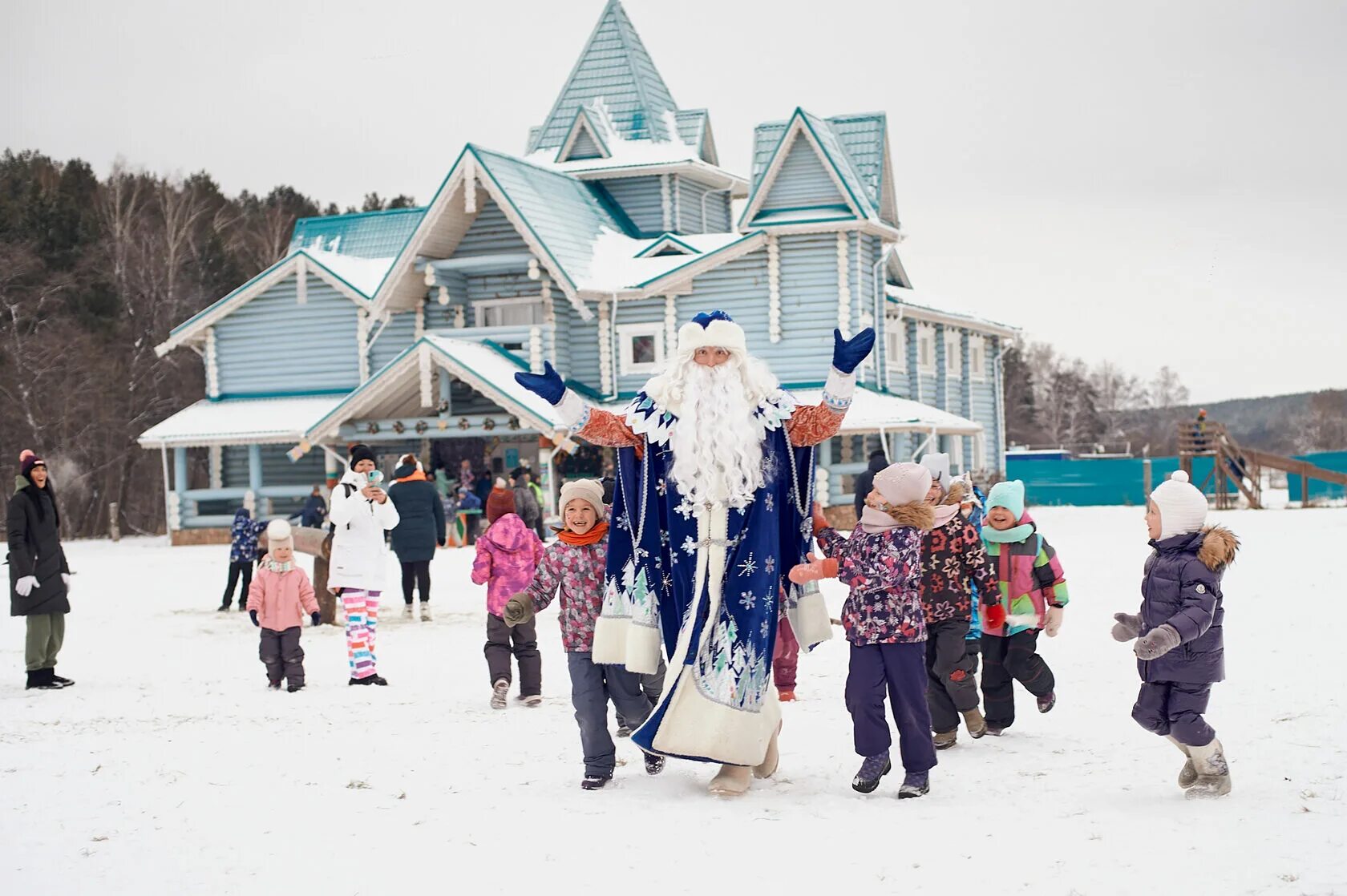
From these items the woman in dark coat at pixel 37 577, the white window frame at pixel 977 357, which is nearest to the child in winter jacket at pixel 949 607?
the woman in dark coat at pixel 37 577

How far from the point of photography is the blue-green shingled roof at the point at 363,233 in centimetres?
3606

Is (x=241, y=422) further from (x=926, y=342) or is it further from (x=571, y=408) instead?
(x=571, y=408)

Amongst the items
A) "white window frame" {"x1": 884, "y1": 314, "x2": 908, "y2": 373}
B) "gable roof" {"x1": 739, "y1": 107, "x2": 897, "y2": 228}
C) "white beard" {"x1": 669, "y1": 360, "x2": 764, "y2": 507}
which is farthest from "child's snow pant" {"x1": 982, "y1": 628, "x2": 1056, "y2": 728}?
"white window frame" {"x1": 884, "y1": 314, "x2": 908, "y2": 373}

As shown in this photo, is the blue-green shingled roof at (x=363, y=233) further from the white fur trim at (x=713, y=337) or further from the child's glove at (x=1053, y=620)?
the white fur trim at (x=713, y=337)

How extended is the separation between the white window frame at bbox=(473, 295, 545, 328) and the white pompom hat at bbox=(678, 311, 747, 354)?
24074 millimetres

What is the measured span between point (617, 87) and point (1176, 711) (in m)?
30.8

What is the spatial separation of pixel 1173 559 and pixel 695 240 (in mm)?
26094

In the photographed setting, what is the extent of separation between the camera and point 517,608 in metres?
7.86

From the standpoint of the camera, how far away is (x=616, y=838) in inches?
238

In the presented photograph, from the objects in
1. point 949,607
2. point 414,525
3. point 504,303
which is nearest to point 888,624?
point 949,607

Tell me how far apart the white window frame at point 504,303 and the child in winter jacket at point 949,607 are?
23.8m

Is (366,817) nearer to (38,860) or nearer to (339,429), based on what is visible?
(38,860)

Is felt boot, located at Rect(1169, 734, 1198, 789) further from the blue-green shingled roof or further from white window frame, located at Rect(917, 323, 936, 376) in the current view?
the blue-green shingled roof

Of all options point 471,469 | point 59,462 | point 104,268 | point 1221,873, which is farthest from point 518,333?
point 1221,873
